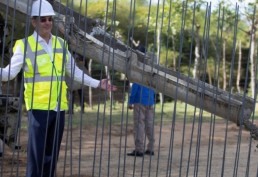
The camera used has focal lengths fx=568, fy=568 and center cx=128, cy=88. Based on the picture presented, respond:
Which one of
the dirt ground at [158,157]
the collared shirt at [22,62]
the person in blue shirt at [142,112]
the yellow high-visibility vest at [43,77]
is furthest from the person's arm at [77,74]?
the person in blue shirt at [142,112]

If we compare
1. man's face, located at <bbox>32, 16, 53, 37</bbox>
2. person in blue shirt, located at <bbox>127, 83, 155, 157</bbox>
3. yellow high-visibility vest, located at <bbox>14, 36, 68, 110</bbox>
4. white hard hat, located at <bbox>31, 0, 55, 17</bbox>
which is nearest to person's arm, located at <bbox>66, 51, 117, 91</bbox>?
yellow high-visibility vest, located at <bbox>14, 36, 68, 110</bbox>

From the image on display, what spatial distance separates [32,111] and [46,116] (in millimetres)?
138

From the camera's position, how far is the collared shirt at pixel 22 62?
5129 millimetres

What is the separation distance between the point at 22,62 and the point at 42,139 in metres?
0.75

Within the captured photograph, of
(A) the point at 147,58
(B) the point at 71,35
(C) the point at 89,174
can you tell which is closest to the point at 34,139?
(B) the point at 71,35

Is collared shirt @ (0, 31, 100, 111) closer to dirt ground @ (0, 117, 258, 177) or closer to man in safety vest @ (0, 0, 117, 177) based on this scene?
man in safety vest @ (0, 0, 117, 177)

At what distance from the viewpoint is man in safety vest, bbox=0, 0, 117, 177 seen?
5230 mm

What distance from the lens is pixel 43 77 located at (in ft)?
17.4

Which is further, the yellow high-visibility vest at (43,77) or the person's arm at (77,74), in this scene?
the person's arm at (77,74)

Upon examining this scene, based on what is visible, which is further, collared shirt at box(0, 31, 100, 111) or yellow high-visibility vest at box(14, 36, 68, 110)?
yellow high-visibility vest at box(14, 36, 68, 110)

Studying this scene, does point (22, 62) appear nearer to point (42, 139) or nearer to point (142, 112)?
point (42, 139)

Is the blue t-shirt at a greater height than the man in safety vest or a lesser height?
lesser

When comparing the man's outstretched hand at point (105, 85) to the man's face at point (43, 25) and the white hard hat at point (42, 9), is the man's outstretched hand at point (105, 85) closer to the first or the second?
the man's face at point (43, 25)

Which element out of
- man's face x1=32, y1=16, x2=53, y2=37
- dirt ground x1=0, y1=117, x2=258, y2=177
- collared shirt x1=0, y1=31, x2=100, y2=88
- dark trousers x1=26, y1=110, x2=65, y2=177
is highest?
man's face x1=32, y1=16, x2=53, y2=37
